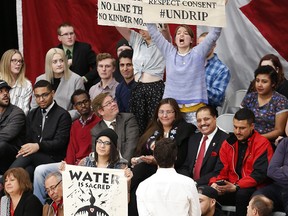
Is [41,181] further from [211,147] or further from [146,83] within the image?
[211,147]

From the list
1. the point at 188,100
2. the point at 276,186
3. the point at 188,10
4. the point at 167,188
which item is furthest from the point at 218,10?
the point at 167,188

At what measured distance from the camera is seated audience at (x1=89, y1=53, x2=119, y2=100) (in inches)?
475

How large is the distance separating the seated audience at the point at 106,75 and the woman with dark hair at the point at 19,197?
6.33 ft

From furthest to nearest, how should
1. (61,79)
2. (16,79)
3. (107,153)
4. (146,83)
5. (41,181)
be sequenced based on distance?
(16,79) → (61,79) → (146,83) → (41,181) → (107,153)

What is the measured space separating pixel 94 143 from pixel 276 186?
6.88ft

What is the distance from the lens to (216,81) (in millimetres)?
11164

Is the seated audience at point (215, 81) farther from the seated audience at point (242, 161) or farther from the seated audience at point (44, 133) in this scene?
the seated audience at point (44, 133)

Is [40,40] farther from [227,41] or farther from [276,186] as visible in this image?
[276,186]

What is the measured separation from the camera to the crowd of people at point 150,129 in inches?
388

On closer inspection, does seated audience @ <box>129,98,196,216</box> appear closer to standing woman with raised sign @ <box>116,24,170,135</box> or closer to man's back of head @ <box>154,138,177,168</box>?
standing woman with raised sign @ <box>116,24,170,135</box>

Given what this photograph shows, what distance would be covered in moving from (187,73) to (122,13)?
3.33 ft

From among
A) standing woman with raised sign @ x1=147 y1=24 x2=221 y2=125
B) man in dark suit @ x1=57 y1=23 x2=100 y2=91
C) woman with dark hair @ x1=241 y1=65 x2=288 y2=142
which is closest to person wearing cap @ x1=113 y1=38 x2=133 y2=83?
man in dark suit @ x1=57 y1=23 x2=100 y2=91

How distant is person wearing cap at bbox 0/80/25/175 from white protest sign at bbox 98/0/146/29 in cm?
155

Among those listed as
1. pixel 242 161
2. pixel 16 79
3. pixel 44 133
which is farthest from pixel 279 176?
pixel 16 79
